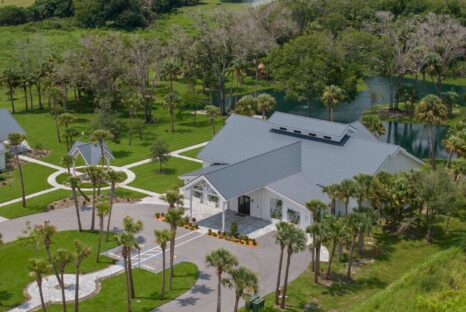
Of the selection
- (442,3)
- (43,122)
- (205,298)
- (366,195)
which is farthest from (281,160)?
(442,3)

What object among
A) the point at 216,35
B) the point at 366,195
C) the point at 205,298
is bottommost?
the point at 205,298

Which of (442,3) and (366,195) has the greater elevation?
(442,3)

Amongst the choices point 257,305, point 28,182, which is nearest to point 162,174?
point 28,182


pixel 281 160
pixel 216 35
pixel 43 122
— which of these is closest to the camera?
pixel 281 160

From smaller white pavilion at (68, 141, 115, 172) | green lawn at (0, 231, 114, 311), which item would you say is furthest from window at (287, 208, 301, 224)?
smaller white pavilion at (68, 141, 115, 172)

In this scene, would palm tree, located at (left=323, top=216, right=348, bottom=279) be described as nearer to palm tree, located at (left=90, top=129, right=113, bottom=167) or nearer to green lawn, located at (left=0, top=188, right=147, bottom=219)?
green lawn, located at (left=0, top=188, right=147, bottom=219)

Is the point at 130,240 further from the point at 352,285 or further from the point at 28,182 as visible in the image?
the point at 28,182

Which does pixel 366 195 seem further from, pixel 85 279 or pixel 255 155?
pixel 85 279
